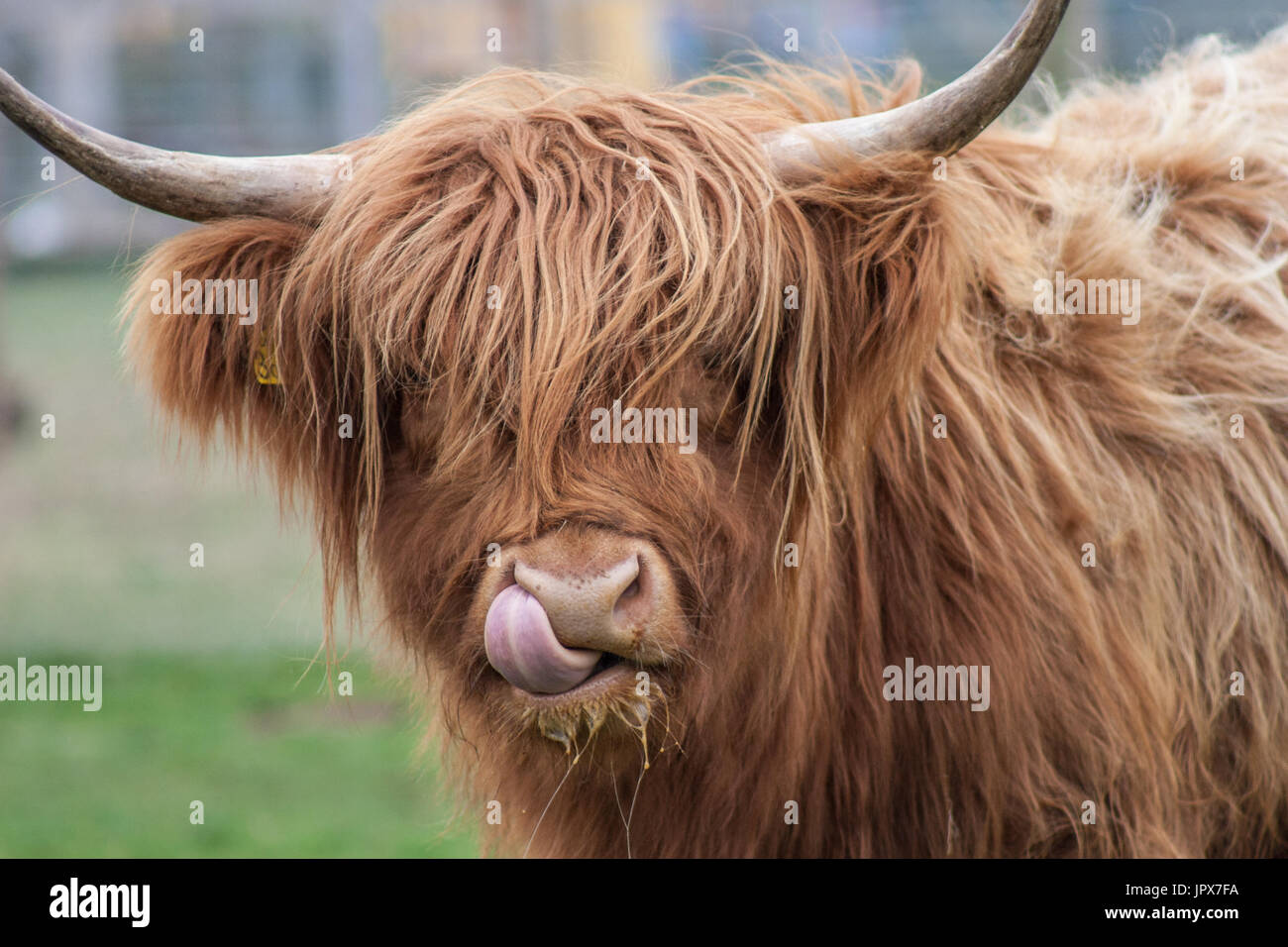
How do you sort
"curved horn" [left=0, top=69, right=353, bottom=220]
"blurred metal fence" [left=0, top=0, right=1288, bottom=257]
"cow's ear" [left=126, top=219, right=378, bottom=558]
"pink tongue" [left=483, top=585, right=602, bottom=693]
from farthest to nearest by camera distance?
"blurred metal fence" [left=0, top=0, right=1288, bottom=257] → "cow's ear" [left=126, top=219, right=378, bottom=558] → "curved horn" [left=0, top=69, right=353, bottom=220] → "pink tongue" [left=483, top=585, right=602, bottom=693]

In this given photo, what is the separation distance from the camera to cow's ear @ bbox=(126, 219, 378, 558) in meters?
2.44

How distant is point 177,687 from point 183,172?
5.38 m

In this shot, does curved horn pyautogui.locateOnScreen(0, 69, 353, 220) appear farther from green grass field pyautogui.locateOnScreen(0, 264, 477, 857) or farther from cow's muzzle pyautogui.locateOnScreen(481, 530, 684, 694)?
cow's muzzle pyautogui.locateOnScreen(481, 530, 684, 694)

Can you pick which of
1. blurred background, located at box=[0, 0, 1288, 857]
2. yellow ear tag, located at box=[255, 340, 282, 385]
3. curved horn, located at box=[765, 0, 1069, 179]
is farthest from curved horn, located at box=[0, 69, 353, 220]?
curved horn, located at box=[765, 0, 1069, 179]

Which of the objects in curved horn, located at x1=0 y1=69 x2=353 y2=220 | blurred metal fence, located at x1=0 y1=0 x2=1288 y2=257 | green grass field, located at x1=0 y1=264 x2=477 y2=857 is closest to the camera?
curved horn, located at x1=0 y1=69 x2=353 y2=220

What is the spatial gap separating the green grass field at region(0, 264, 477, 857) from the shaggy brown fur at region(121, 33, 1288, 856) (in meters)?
0.56

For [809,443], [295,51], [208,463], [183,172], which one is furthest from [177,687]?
[295,51]

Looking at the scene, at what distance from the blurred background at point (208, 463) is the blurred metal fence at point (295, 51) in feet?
0.16

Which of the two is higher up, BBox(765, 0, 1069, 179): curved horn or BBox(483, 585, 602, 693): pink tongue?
BBox(765, 0, 1069, 179): curved horn

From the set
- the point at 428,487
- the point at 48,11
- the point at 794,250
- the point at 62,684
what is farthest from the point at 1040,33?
the point at 48,11

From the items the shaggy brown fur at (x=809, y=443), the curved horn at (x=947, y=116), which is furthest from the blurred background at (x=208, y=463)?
the curved horn at (x=947, y=116)

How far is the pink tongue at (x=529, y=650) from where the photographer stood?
1950 mm

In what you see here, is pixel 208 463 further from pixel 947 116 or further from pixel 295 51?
pixel 295 51

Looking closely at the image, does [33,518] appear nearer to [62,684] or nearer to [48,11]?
[62,684]
